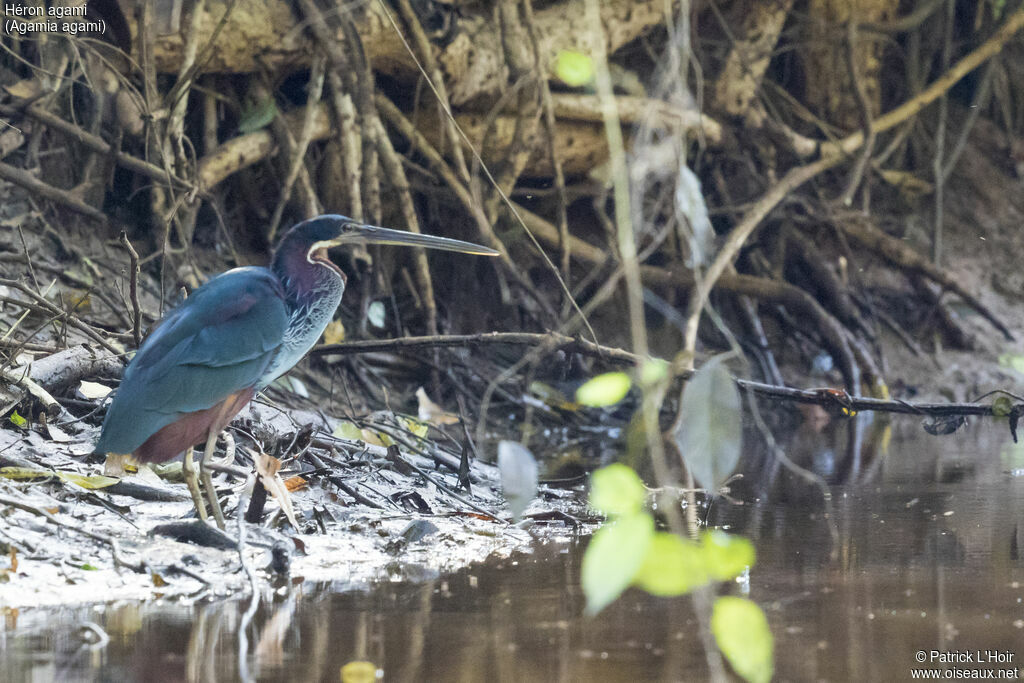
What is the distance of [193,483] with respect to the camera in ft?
8.72

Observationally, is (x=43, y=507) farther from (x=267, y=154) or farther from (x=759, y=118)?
(x=759, y=118)

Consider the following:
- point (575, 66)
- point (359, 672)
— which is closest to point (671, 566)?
point (359, 672)

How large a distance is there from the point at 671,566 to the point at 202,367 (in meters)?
1.55

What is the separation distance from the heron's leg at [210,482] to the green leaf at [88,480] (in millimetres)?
215

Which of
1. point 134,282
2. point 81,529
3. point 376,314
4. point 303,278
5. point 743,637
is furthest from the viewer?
point 376,314

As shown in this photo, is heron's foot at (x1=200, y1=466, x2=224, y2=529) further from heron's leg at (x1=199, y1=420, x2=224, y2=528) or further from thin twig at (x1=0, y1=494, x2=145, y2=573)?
thin twig at (x1=0, y1=494, x2=145, y2=573)

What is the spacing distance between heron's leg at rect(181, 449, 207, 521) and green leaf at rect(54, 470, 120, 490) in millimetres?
197

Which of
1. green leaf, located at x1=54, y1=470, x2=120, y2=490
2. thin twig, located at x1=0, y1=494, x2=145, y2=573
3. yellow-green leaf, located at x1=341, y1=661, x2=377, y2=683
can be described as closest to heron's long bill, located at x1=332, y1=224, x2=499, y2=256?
green leaf, located at x1=54, y1=470, x2=120, y2=490

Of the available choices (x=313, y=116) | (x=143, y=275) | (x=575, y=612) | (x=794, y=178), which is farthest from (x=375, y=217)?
(x=575, y=612)

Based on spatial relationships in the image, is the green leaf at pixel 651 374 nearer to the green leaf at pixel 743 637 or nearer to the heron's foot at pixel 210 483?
the green leaf at pixel 743 637

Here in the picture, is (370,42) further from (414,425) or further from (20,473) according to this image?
(20,473)

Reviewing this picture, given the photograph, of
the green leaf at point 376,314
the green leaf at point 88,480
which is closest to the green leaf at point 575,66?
the green leaf at point 88,480

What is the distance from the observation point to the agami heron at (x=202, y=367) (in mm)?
2590

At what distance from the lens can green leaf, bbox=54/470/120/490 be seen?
2648 millimetres
